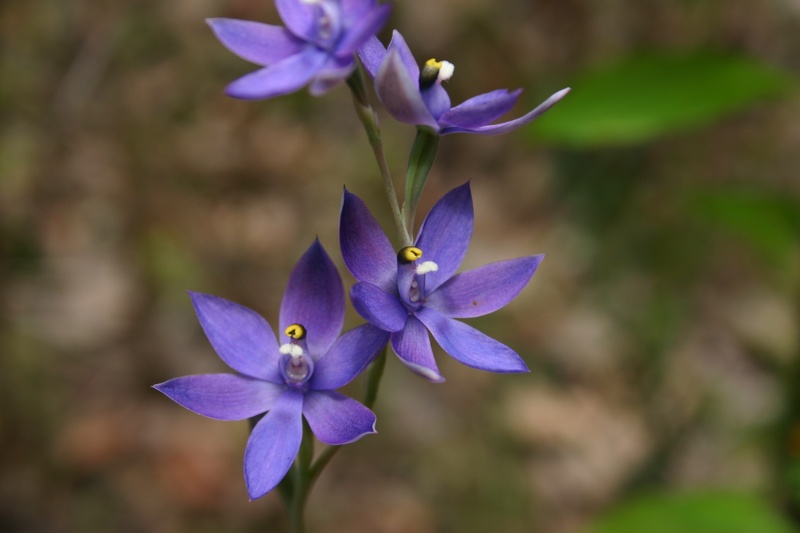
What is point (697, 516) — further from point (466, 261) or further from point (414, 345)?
point (466, 261)

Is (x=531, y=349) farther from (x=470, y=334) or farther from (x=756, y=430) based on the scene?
(x=470, y=334)

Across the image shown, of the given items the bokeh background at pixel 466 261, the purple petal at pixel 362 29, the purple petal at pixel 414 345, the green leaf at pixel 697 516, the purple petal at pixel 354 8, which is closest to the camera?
the purple petal at pixel 362 29

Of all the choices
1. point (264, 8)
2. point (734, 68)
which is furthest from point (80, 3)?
point (734, 68)

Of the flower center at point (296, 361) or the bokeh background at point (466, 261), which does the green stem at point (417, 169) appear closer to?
the flower center at point (296, 361)

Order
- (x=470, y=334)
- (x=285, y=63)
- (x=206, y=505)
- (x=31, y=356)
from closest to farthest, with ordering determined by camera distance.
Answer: (x=285, y=63), (x=470, y=334), (x=206, y=505), (x=31, y=356)

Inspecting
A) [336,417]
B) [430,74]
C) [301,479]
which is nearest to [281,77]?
[430,74]

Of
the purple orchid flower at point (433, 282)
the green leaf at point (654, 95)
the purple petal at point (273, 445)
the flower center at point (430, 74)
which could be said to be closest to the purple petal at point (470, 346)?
the purple orchid flower at point (433, 282)
